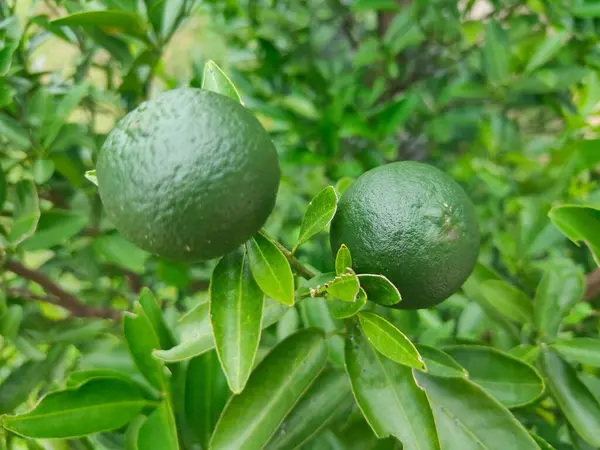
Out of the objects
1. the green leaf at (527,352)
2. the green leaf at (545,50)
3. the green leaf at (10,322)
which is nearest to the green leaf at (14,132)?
the green leaf at (10,322)

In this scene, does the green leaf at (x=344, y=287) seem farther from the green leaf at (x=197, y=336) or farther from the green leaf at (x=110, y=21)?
the green leaf at (x=110, y=21)

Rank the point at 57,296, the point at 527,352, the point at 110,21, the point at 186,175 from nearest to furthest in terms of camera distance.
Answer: the point at 186,175, the point at 527,352, the point at 110,21, the point at 57,296

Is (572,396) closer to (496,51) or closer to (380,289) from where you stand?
(380,289)

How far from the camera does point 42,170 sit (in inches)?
32.5

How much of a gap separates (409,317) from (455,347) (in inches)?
10.7

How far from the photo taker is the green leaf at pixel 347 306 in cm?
47

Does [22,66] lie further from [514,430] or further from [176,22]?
[514,430]

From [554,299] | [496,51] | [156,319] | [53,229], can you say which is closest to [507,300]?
[554,299]

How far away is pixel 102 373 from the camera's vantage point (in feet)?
1.95

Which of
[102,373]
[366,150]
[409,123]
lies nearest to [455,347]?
[102,373]

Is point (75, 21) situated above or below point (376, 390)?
above

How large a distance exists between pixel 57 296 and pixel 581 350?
89 centimetres

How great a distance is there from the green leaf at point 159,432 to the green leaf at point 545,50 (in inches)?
36.3

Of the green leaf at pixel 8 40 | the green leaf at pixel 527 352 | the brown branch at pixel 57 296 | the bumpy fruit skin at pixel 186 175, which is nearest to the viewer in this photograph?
the bumpy fruit skin at pixel 186 175
